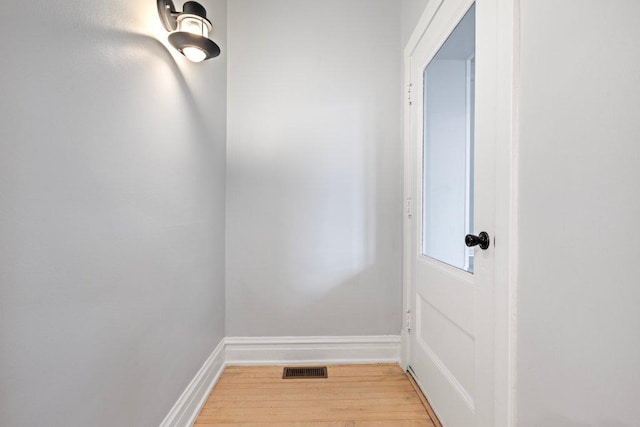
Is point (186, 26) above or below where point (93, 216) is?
above

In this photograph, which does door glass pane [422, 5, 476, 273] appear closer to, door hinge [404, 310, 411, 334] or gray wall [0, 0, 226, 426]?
door hinge [404, 310, 411, 334]

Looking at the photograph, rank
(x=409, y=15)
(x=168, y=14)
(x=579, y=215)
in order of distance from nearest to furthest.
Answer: (x=579, y=215), (x=168, y=14), (x=409, y=15)

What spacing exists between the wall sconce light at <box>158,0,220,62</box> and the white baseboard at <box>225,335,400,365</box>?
1.67m

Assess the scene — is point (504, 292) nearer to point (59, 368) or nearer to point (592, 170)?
point (592, 170)

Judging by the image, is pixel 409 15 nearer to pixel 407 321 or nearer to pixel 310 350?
pixel 407 321

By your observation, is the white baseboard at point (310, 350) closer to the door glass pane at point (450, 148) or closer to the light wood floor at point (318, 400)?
the light wood floor at point (318, 400)

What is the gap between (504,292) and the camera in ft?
2.78

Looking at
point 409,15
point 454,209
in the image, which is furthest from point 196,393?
point 409,15

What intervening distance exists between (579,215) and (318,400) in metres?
1.43

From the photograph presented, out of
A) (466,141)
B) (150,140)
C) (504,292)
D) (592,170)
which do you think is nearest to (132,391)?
(150,140)

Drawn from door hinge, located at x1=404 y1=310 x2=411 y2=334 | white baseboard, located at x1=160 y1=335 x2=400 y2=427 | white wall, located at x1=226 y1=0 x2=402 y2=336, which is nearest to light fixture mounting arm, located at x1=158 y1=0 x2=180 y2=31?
white wall, located at x1=226 y1=0 x2=402 y2=336

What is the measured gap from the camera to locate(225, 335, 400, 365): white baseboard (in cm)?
185

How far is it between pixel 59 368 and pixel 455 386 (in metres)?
1.35

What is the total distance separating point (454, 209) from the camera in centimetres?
126
